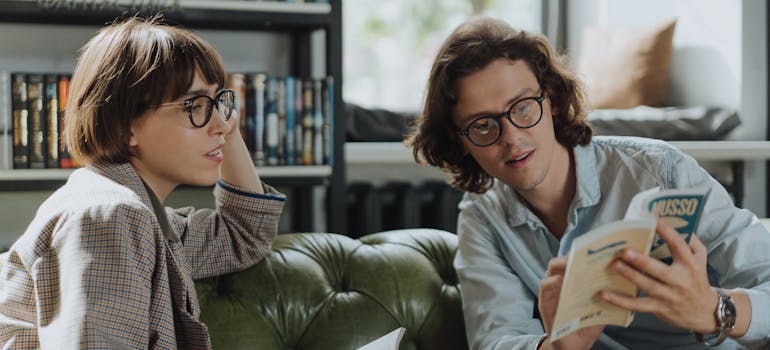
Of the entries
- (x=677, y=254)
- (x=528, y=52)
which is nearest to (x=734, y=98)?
(x=528, y=52)

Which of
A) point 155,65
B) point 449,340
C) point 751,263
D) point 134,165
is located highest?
point 155,65

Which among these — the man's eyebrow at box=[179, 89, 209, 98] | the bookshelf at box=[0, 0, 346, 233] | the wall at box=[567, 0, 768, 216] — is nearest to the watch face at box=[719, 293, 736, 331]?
the man's eyebrow at box=[179, 89, 209, 98]

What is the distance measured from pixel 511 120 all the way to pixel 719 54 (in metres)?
2.00

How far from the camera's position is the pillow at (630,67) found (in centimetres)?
348

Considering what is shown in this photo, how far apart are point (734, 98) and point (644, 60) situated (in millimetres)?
364

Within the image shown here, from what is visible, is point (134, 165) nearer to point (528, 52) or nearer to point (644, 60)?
point (528, 52)

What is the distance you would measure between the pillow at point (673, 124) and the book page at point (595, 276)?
6.89 feet

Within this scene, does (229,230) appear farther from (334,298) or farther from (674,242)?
(674,242)

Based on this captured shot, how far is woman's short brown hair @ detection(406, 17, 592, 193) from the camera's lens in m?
1.73

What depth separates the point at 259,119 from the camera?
2.54 m

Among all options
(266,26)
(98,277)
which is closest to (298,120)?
(266,26)

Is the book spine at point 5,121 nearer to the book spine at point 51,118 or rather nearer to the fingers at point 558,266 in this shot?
the book spine at point 51,118

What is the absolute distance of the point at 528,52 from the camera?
177cm

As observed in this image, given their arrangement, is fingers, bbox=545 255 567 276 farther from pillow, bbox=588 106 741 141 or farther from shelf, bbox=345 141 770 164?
pillow, bbox=588 106 741 141
